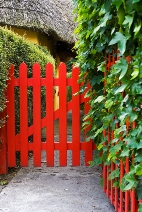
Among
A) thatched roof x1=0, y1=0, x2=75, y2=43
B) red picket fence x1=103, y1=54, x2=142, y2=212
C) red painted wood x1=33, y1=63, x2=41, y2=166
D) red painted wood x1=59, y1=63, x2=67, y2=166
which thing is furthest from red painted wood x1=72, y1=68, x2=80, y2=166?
thatched roof x1=0, y1=0, x2=75, y2=43

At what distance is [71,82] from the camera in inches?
168

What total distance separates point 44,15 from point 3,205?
245 inches

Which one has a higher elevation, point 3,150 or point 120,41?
point 120,41

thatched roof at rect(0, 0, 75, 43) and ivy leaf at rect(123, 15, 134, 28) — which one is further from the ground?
thatched roof at rect(0, 0, 75, 43)

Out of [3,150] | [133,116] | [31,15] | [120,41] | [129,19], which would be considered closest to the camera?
[129,19]

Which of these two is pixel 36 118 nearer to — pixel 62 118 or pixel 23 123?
pixel 23 123

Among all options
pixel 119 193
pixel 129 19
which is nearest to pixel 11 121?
pixel 119 193

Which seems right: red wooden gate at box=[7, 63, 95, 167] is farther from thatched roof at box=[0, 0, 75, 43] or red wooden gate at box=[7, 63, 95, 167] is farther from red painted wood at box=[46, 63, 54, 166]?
thatched roof at box=[0, 0, 75, 43]

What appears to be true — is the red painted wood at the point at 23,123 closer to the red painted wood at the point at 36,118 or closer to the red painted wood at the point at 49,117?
the red painted wood at the point at 36,118

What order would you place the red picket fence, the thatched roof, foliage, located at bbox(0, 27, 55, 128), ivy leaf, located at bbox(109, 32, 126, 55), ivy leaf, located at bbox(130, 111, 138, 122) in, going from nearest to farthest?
1. ivy leaf, located at bbox(109, 32, 126, 55)
2. ivy leaf, located at bbox(130, 111, 138, 122)
3. the red picket fence
4. foliage, located at bbox(0, 27, 55, 128)
5. the thatched roof

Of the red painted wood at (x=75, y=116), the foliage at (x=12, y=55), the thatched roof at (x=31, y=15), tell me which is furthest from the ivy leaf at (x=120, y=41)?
the thatched roof at (x=31, y=15)

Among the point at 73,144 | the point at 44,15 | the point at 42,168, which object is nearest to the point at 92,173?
the point at 73,144

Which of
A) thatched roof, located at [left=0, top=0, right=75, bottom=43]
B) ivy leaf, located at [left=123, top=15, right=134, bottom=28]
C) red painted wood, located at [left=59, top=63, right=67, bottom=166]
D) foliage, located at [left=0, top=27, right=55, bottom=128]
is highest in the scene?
thatched roof, located at [left=0, top=0, right=75, bottom=43]

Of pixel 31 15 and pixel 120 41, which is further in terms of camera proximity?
pixel 31 15
